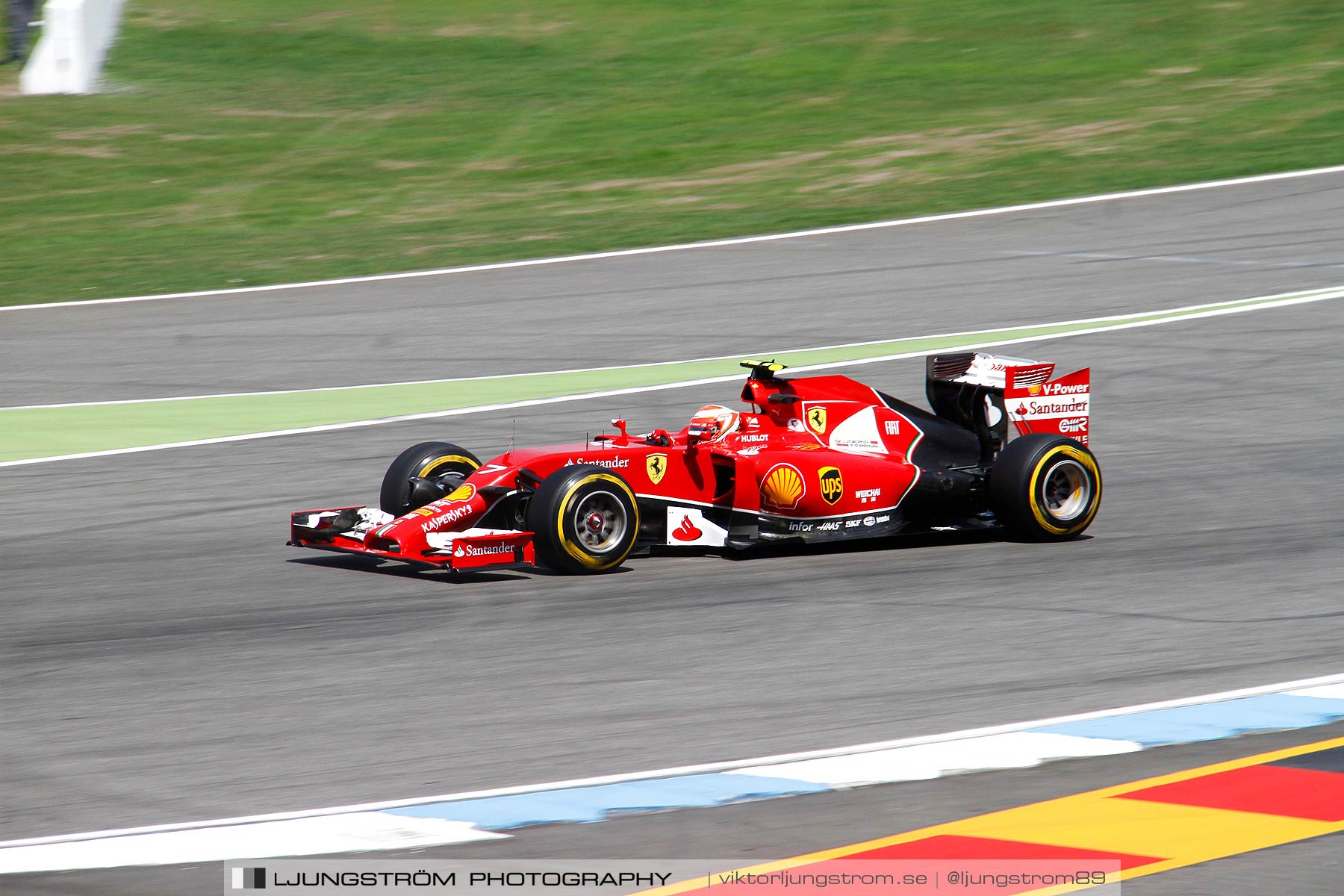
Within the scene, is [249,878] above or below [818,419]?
below

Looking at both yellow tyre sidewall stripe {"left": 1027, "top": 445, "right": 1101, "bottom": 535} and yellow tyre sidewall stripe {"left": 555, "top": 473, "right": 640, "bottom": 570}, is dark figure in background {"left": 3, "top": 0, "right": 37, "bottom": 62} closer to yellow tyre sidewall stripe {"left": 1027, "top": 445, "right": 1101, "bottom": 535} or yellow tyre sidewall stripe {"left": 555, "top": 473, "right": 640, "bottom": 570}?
yellow tyre sidewall stripe {"left": 555, "top": 473, "right": 640, "bottom": 570}

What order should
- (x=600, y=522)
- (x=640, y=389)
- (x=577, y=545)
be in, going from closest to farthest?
(x=577, y=545)
(x=600, y=522)
(x=640, y=389)

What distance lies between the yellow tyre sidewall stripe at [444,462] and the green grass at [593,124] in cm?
1167

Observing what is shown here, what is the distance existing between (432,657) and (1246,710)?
3504mm

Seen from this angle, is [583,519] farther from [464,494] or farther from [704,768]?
[704,768]

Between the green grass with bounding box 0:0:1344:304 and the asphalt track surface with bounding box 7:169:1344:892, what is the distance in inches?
219

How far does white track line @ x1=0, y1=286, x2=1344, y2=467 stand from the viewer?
→ 14078 mm

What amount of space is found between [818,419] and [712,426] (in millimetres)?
641

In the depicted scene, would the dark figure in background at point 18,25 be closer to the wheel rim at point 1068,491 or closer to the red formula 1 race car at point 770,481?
the red formula 1 race car at point 770,481

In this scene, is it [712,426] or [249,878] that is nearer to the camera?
[249,878]

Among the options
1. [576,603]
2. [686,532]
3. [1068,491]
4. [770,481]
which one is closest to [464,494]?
[576,603]

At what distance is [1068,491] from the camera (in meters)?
11.1

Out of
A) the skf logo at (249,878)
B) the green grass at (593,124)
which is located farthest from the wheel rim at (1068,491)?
the green grass at (593,124)

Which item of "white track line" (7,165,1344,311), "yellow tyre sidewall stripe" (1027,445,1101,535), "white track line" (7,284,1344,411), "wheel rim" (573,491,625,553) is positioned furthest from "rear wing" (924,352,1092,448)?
"white track line" (7,165,1344,311)
